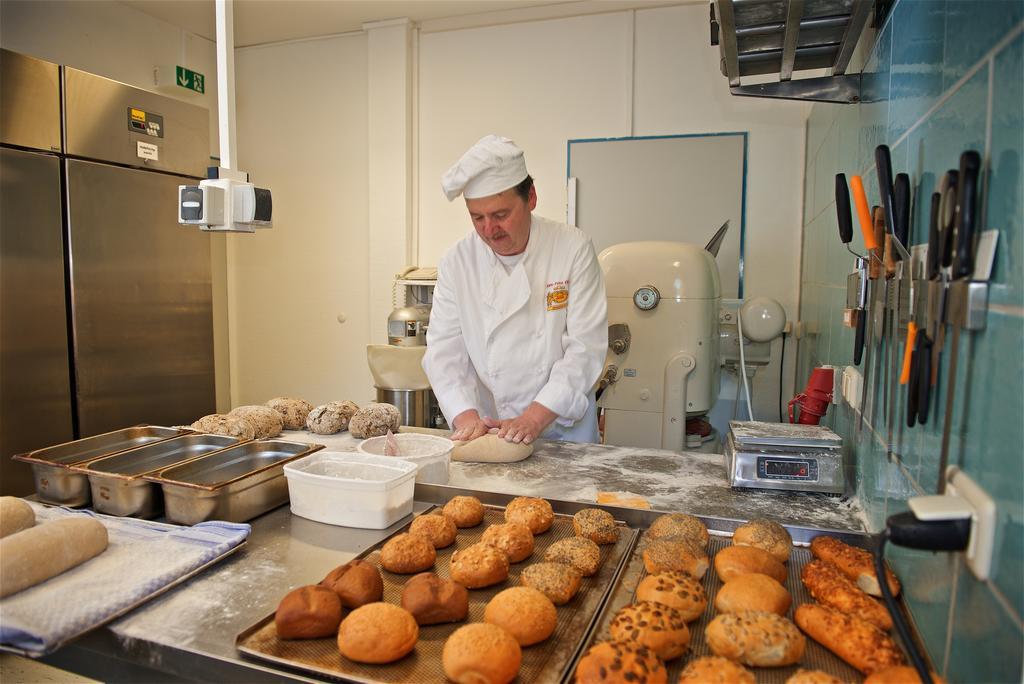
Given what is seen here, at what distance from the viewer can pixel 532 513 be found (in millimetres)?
1343

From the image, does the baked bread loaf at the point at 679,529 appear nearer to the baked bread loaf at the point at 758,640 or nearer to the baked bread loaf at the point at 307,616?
the baked bread loaf at the point at 758,640

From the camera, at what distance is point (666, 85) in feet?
12.7

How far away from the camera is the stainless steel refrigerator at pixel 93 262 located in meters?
2.89

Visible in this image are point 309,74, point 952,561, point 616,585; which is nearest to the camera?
point 952,561

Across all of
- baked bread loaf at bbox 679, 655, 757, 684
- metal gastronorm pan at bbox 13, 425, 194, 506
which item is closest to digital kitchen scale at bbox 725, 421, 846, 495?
baked bread loaf at bbox 679, 655, 757, 684

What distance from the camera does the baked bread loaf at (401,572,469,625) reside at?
99 centimetres

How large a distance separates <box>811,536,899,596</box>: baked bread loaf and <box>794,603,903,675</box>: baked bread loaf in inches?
6.1

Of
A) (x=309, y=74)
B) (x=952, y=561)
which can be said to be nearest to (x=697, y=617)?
(x=952, y=561)

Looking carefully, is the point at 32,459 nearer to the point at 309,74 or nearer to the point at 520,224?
the point at 520,224

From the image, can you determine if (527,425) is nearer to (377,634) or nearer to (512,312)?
(512,312)

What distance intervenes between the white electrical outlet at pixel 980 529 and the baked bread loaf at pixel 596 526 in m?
0.64

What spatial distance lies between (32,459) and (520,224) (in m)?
1.54

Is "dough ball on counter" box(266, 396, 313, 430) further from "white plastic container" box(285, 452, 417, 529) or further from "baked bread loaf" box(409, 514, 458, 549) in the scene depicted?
"baked bread loaf" box(409, 514, 458, 549)

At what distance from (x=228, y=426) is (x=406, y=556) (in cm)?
94
